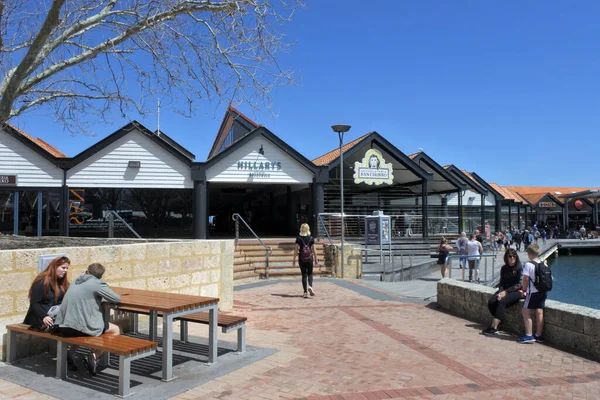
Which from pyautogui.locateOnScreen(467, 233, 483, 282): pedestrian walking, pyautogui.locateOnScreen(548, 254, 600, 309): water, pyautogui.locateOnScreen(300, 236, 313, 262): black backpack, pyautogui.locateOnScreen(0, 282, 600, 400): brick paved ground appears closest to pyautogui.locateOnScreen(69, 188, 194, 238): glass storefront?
pyautogui.locateOnScreen(300, 236, 313, 262): black backpack

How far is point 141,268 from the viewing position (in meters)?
7.06

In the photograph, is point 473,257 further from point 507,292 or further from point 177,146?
point 177,146

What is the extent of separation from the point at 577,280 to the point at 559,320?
69.7 ft

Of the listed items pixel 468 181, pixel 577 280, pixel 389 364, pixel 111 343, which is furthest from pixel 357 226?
pixel 111 343

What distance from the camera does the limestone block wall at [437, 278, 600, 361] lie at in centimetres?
624

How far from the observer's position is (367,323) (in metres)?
7.98

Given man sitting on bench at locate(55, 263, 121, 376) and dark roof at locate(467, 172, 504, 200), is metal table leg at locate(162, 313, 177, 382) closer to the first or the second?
man sitting on bench at locate(55, 263, 121, 376)

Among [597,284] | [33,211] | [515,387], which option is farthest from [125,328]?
[597,284]

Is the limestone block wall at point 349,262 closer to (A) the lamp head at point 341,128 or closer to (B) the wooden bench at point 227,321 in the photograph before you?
(A) the lamp head at point 341,128

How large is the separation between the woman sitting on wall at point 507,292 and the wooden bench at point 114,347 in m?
5.22

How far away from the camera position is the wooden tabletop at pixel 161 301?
15.9 feet

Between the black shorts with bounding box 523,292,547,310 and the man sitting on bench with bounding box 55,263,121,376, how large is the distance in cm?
549

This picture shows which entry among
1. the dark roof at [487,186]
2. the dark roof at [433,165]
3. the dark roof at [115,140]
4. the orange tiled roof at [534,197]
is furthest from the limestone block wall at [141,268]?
the orange tiled roof at [534,197]

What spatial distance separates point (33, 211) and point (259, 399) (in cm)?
1679
